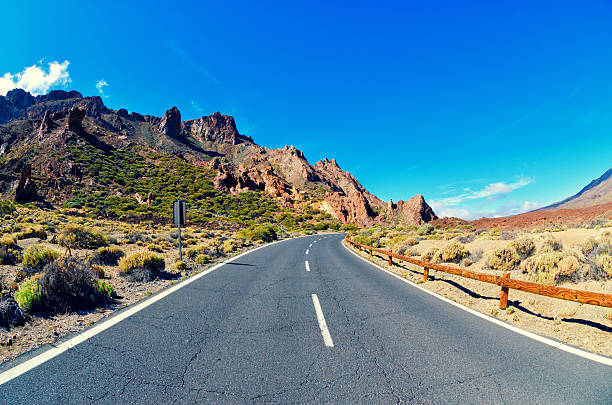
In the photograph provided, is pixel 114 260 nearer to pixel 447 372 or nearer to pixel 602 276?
pixel 447 372

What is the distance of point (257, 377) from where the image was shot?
2.90 meters

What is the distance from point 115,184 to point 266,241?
45.1 metres

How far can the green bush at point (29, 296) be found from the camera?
460 cm

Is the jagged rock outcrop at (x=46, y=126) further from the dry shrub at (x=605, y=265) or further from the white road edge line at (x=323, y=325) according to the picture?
the dry shrub at (x=605, y=265)

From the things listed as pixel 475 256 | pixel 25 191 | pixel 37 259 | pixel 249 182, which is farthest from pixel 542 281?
pixel 249 182

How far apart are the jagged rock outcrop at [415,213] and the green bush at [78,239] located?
5626cm

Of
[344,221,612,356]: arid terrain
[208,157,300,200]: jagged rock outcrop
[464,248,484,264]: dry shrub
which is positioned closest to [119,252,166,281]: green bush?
[344,221,612,356]: arid terrain

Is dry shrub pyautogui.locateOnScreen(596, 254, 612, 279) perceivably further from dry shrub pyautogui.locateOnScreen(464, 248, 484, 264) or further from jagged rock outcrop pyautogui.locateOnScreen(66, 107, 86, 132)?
jagged rock outcrop pyautogui.locateOnScreen(66, 107, 86, 132)

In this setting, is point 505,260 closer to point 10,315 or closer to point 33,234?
point 10,315

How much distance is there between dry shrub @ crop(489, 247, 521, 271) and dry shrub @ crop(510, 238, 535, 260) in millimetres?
291

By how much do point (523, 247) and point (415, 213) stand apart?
51.4 m

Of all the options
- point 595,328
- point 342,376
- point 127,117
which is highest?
point 127,117

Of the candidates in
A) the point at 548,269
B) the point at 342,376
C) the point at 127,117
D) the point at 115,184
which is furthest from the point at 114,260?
the point at 127,117

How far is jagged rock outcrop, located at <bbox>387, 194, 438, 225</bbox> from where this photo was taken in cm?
5675
